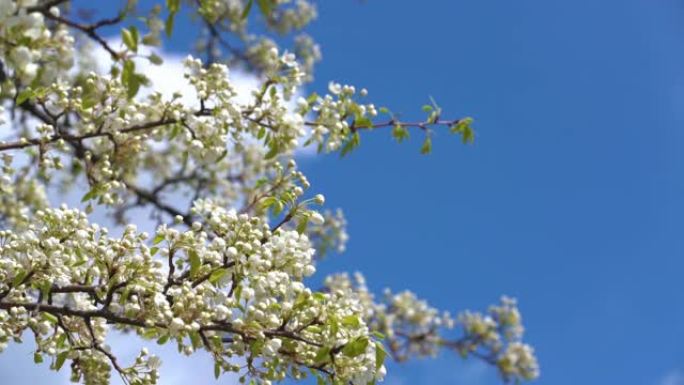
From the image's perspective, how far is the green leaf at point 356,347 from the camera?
2947mm

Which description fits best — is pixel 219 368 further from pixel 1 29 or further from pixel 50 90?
pixel 50 90

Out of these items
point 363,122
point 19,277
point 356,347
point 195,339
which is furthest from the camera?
point 363,122

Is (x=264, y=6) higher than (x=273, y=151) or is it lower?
lower

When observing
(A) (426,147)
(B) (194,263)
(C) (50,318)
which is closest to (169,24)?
(B) (194,263)

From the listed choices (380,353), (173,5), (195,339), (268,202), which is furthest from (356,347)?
(173,5)

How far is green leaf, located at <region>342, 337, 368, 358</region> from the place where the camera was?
116 inches

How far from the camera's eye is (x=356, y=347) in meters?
2.95

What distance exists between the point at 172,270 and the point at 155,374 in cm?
55

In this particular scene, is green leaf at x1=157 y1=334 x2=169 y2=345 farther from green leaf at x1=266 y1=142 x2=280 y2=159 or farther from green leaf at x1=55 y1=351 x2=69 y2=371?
green leaf at x1=266 y1=142 x2=280 y2=159

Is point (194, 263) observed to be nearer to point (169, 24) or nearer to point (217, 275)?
point (217, 275)

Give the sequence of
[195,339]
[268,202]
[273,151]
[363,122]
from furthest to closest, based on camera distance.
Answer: [363,122], [273,151], [268,202], [195,339]

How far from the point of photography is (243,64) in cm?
1145

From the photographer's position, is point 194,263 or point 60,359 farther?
point 60,359

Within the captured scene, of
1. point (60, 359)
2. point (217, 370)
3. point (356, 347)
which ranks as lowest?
point (356, 347)
